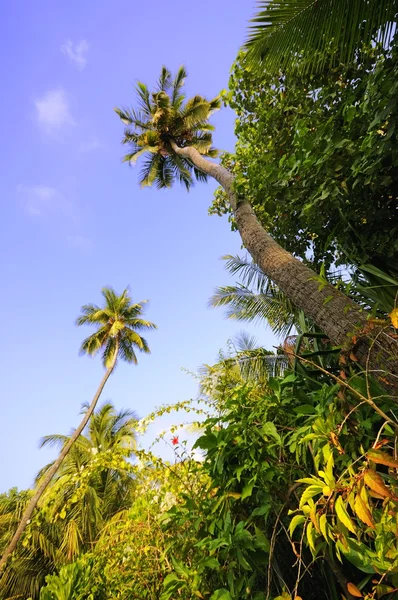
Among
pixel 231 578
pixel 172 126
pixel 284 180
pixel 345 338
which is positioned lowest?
pixel 231 578

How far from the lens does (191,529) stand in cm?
213

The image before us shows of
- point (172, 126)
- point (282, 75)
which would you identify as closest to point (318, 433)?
point (282, 75)

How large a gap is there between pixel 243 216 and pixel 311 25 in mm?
1893

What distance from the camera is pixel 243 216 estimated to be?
4543 millimetres

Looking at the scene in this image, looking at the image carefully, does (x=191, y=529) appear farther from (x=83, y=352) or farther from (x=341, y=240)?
(x=83, y=352)

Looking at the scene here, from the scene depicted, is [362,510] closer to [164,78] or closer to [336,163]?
[336,163]

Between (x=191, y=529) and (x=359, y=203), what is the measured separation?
3.08 metres

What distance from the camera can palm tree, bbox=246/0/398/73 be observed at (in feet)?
10.3

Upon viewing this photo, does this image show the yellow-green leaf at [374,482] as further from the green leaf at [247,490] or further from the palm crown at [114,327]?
the palm crown at [114,327]

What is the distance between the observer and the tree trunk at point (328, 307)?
1.95 metres

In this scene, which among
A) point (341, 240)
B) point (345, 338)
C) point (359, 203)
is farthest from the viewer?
point (341, 240)

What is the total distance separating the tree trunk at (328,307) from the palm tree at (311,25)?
164 centimetres

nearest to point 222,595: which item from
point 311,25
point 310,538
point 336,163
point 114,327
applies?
point 310,538

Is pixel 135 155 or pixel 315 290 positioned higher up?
pixel 135 155
